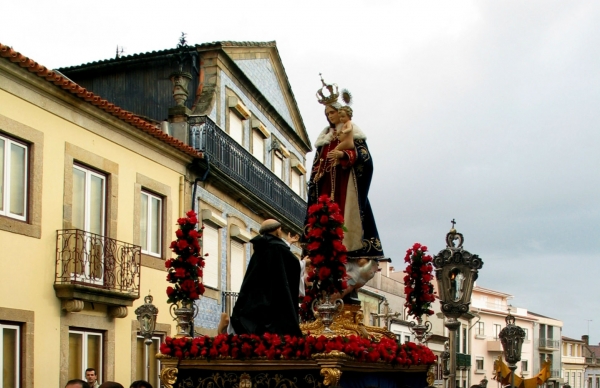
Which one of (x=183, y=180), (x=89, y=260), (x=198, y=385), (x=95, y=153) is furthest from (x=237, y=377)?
(x=183, y=180)

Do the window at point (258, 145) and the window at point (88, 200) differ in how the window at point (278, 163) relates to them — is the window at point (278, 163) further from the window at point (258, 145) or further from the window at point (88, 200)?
the window at point (88, 200)

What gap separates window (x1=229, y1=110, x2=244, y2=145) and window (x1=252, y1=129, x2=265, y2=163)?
1.06 meters

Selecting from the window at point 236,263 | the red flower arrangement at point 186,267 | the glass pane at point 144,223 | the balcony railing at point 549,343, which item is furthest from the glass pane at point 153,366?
the balcony railing at point 549,343

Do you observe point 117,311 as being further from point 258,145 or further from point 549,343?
point 549,343

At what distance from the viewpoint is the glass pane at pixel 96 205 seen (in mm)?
17031

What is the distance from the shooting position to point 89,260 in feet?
52.9

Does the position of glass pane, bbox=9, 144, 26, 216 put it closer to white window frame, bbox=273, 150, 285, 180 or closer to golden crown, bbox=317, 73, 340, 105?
golden crown, bbox=317, 73, 340, 105

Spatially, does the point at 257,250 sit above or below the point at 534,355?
above

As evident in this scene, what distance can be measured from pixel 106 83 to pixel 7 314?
10.1m

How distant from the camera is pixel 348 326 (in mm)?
8688

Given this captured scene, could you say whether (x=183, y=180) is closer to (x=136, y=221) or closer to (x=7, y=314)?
(x=136, y=221)

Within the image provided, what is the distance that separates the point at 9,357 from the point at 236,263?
31.3 ft

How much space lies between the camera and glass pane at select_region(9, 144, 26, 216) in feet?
48.7

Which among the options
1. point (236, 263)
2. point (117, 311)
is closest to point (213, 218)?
point (236, 263)
